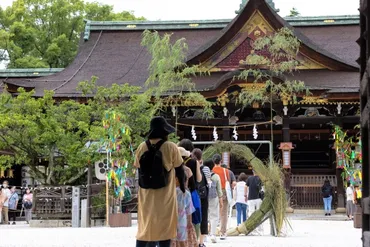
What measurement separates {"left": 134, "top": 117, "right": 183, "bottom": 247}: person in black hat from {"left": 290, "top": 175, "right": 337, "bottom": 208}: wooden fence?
15.7 meters

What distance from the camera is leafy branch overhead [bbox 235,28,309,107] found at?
21.3 meters

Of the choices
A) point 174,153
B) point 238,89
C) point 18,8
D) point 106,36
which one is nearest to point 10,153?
point 238,89

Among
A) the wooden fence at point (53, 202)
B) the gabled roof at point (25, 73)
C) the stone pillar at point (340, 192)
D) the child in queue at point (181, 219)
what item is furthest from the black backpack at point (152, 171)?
the gabled roof at point (25, 73)

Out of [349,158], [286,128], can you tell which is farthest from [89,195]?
[286,128]

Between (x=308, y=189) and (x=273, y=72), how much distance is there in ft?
12.8

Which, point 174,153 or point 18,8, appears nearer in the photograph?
point 174,153

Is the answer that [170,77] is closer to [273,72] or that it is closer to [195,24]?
[273,72]

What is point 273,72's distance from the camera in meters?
21.7

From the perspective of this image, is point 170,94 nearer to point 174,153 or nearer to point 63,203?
point 63,203

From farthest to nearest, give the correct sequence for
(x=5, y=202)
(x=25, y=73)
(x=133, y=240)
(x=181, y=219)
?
(x=25, y=73)
(x=5, y=202)
(x=133, y=240)
(x=181, y=219)

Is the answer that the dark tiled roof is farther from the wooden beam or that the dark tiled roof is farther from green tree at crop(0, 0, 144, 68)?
green tree at crop(0, 0, 144, 68)

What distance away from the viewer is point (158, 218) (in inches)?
261

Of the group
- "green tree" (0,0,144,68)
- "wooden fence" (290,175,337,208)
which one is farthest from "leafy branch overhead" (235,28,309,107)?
"green tree" (0,0,144,68)

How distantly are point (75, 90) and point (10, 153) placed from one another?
178 inches
